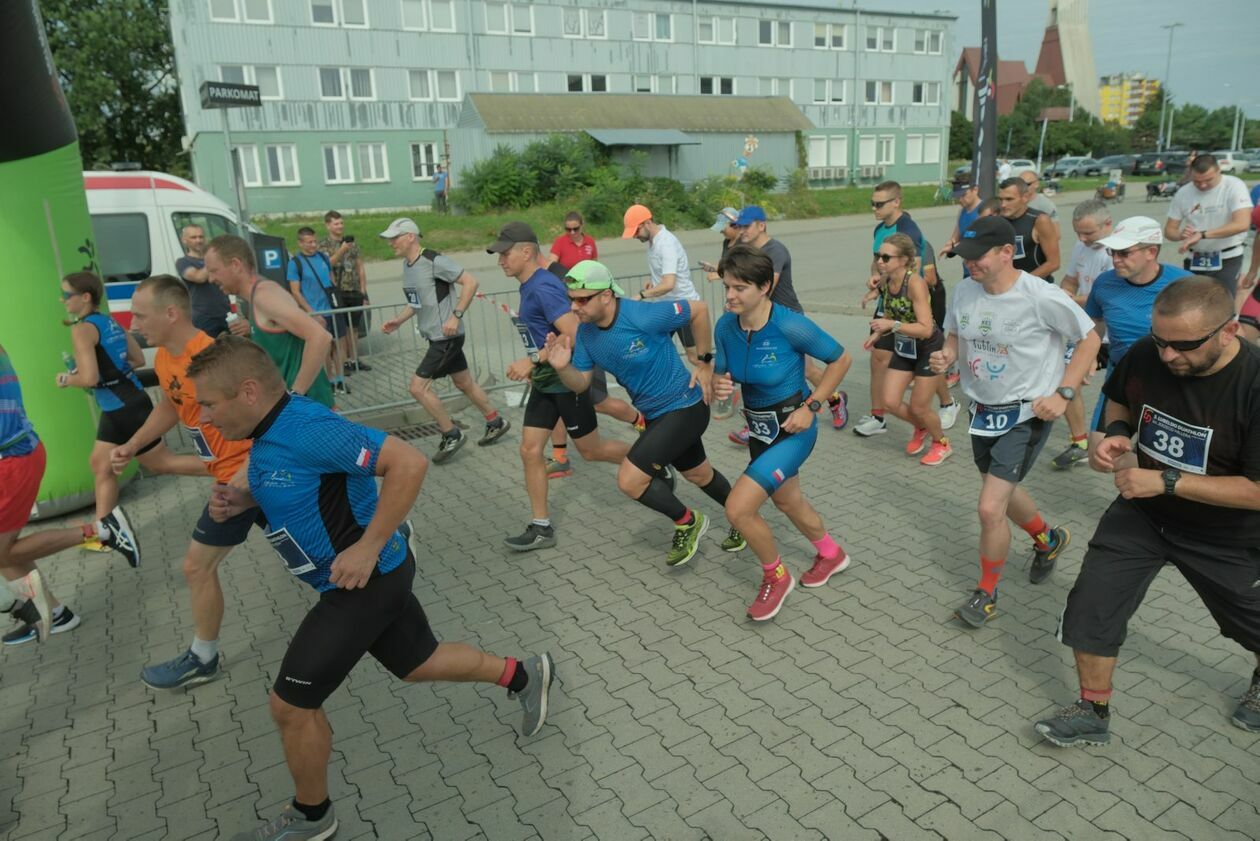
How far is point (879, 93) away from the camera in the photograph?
170ft

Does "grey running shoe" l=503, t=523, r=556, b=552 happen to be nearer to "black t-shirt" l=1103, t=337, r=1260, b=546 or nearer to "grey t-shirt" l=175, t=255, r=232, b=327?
"black t-shirt" l=1103, t=337, r=1260, b=546

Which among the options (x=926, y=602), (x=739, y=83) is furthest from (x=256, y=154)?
(x=926, y=602)

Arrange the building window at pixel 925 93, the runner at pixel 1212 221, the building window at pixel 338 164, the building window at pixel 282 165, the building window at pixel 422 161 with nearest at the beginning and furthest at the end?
the runner at pixel 1212 221 → the building window at pixel 282 165 → the building window at pixel 338 164 → the building window at pixel 422 161 → the building window at pixel 925 93

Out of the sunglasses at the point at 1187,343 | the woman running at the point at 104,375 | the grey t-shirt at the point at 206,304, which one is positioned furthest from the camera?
the grey t-shirt at the point at 206,304

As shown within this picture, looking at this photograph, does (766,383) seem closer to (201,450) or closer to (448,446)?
(201,450)

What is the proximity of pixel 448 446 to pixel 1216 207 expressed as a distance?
7.09 metres

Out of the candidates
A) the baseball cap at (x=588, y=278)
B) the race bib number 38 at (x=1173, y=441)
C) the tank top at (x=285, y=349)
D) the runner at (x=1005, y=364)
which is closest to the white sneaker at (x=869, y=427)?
the runner at (x=1005, y=364)

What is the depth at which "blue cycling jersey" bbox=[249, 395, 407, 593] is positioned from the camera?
114 inches

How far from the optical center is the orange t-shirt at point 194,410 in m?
4.23

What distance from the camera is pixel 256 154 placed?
36438 mm

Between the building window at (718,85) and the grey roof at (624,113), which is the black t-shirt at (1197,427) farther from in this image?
the building window at (718,85)

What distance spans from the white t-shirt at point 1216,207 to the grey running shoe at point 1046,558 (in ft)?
13.3

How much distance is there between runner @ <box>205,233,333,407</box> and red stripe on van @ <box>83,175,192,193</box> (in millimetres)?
7385

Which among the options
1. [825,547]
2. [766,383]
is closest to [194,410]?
[766,383]
